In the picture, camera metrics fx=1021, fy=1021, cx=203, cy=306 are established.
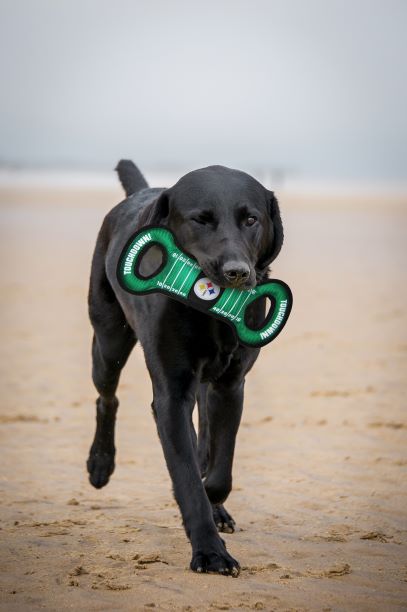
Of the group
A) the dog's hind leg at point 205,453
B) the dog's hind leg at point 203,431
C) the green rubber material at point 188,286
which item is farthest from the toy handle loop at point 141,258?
the dog's hind leg at point 203,431

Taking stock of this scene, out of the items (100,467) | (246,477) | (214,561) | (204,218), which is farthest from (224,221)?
(246,477)

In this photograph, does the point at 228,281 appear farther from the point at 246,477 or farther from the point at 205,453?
the point at 246,477

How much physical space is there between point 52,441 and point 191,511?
2725 millimetres

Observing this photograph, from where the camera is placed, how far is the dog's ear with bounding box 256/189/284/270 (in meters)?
4.34

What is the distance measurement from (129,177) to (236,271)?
7.23 feet

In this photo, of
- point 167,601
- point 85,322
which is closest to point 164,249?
point 167,601

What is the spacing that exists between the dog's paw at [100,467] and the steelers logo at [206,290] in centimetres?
170

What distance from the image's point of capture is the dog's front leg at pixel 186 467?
388 centimetres

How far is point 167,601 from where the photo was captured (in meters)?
3.56

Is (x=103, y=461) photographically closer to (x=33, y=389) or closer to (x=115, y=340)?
(x=115, y=340)

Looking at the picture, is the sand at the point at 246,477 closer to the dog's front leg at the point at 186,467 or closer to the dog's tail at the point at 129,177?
the dog's front leg at the point at 186,467

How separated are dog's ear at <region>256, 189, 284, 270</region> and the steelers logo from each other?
32 centimetres

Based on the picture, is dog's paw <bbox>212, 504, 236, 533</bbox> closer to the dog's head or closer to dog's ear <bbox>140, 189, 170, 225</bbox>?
the dog's head

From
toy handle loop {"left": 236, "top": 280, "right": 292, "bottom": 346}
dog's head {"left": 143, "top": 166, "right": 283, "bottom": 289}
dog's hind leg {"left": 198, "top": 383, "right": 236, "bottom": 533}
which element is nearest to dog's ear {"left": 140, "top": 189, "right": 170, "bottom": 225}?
dog's head {"left": 143, "top": 166, "right": 283, "bottom": 289}
